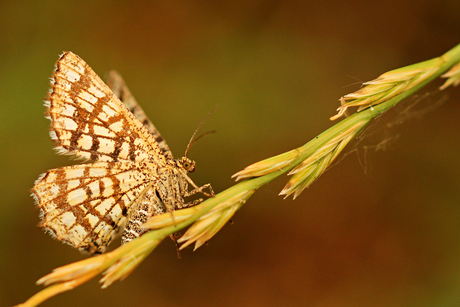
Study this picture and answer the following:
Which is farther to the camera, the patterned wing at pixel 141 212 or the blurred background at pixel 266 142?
the blurred background at pixel 266 142

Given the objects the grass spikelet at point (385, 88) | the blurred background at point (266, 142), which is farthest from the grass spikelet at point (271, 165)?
the blurred background at point (266, 142)

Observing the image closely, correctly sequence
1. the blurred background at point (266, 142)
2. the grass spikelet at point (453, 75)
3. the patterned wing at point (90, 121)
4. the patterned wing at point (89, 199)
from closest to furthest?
the grass spikelet at point (453, 75)
the patterned wing at point (89, 199)
the patterned wing at point (90, 121)
the blurred background at point (266, 142)

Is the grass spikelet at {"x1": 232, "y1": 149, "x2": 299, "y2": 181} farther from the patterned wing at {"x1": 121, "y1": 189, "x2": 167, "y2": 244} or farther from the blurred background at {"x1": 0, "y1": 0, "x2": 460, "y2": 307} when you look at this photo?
the blurred background at {"x1": 0, "y1": 0, "x2": 460, "y2": 307}

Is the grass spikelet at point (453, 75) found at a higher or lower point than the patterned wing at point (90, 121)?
lower

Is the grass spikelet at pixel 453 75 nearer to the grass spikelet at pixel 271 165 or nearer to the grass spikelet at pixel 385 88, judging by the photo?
the grass spikelet at pixel 385 88

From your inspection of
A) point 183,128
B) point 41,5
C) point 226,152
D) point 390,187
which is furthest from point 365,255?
point 41,5

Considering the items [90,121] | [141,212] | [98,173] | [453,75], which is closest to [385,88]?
[453,75]

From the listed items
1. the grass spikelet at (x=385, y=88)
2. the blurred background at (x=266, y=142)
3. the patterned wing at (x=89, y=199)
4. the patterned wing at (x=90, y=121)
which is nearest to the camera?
the grass spikelet at (x=385, y=88)
